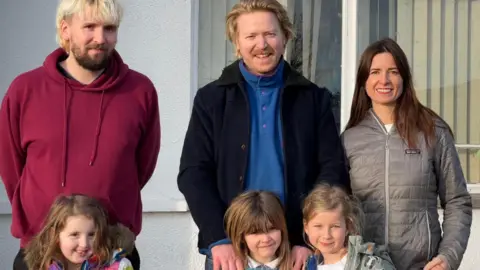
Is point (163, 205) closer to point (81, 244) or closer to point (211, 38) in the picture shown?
point (211, 38)

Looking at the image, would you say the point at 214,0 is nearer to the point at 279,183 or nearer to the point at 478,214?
the point at 478,214

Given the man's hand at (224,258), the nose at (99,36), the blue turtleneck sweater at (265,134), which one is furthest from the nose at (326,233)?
the nose at (99,36)

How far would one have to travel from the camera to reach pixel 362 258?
3.89 meters

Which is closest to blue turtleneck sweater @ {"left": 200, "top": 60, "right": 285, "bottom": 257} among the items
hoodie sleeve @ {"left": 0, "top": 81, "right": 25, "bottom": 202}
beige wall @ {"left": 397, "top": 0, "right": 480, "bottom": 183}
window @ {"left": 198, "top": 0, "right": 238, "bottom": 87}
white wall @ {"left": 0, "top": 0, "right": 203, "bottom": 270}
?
hoodie sleeve @ {"left": 0, "top": 81, "right": 25, "bottom": 202}

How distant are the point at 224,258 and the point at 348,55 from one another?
3.15 metres

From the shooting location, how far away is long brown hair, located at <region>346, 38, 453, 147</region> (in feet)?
13.5

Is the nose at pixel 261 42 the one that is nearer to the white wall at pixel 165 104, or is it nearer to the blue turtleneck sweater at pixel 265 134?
the blue turtleneck sweater at pixel 265 134

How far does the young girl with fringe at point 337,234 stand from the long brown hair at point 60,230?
2.70ft

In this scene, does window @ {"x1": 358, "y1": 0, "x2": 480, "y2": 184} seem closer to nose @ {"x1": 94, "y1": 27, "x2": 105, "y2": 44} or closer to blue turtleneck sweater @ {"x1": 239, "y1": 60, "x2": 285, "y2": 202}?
blue turtleneck sweater @ {"x1": 239, "y1": 60, "x2": 285, "y2": 202}

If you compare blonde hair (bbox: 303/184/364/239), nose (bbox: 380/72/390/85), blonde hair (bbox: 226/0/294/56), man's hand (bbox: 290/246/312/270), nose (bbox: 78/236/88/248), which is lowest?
man's hand (bbox: 290/246/312/270)

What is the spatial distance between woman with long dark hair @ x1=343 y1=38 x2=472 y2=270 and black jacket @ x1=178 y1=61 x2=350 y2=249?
6.7 inches

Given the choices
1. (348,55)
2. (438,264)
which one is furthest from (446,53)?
(438,264)

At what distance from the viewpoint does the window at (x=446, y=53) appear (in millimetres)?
6785

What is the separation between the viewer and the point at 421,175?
13.3 feet
